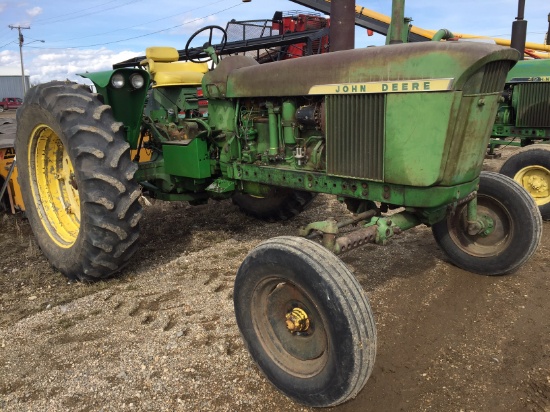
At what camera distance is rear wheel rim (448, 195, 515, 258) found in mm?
3650

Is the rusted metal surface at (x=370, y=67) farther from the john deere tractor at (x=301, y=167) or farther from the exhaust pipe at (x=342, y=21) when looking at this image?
the exhaust pipe at (x=342, y=21)

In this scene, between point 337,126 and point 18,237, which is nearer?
point 337,126

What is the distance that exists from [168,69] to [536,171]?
441 centimetres

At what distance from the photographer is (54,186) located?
4328 mm

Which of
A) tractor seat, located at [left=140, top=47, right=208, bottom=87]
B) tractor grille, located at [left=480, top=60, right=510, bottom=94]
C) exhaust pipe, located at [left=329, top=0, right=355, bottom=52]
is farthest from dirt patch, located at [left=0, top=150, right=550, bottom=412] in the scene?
exhaust pipe, located at [left=329, top=0, right=355, bottom=52]

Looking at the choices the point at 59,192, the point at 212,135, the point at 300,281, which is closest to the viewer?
the point at 300,281

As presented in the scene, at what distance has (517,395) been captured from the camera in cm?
240

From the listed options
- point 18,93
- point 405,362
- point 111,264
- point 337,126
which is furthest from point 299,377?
point 18,93

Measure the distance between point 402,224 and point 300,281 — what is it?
3.13 ft

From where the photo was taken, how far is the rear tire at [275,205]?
5.04 meters

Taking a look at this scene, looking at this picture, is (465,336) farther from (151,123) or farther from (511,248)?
(151,123)

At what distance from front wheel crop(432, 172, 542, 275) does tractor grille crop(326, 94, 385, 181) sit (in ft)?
3.77

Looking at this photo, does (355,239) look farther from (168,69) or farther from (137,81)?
(168,69)

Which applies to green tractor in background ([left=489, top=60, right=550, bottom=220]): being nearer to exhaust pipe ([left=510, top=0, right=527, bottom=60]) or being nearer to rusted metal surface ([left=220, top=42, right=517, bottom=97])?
exhaust pipe ([left=510, top=0, right=527, bottom=60])
